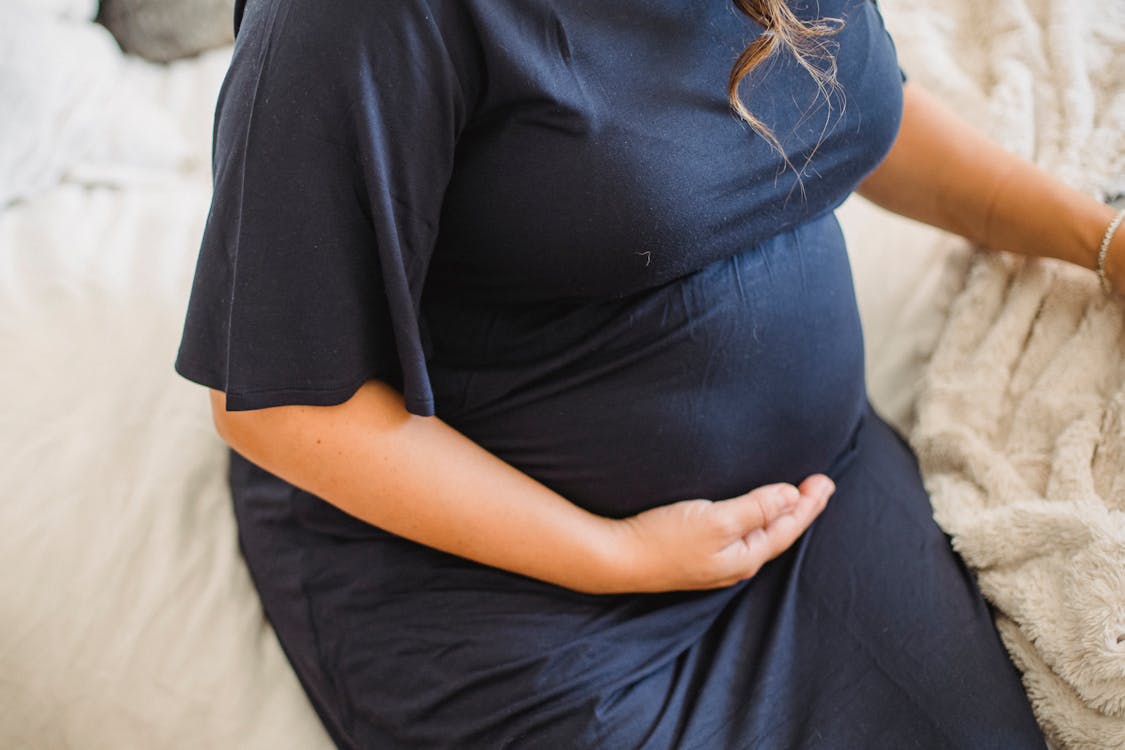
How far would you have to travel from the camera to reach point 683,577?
66cm

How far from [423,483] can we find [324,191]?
219 millimetres

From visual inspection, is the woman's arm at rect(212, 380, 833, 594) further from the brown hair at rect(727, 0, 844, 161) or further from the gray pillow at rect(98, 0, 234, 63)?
the gray pillow at rect(98, 0, 234, 63)

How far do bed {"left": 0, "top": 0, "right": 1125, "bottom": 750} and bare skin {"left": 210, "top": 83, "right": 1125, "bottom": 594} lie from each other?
177 mm

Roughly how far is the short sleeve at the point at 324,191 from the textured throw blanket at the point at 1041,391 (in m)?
0.51

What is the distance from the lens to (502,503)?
63 cm

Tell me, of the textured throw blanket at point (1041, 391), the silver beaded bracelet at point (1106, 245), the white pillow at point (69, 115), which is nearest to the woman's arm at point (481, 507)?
the textured throw blanket at point (1041, 391)

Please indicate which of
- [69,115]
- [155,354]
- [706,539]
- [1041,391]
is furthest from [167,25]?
[1041,391]

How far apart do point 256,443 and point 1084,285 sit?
2.43 feet

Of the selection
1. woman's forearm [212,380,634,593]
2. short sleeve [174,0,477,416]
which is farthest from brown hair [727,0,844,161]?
woman's forearm [212,380,634,593]

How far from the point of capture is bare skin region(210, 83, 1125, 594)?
0.58 meters

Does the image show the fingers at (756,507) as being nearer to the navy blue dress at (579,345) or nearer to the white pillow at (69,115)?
the navy blue dress at (579,345)

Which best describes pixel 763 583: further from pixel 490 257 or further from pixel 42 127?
pixel 42 127

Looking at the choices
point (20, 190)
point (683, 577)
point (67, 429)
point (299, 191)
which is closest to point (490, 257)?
point (299, 191)

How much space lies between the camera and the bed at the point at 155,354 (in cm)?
70
